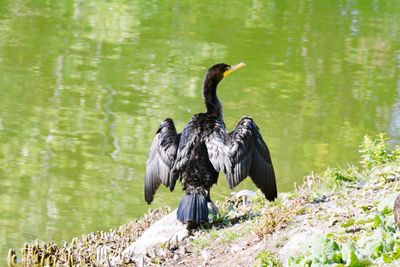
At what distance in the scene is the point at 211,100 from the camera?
9195 millimetres

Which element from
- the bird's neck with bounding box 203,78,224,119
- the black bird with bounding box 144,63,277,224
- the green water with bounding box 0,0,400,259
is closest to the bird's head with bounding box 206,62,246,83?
the bird's neck with bounding box 203,78,224,119

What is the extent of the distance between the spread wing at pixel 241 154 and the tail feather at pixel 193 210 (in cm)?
34

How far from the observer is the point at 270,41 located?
75.0 feet

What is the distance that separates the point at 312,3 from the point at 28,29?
10.2 meters

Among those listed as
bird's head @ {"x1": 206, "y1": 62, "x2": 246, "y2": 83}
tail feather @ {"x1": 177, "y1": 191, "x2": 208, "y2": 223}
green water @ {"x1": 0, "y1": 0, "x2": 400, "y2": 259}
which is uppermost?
bird's head @ {"x1": 206, "y1": 62, "x2": 246, "y2": 83}

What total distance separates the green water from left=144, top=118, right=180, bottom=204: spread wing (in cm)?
213

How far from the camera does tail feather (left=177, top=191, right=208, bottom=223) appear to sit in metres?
Result: 8.02

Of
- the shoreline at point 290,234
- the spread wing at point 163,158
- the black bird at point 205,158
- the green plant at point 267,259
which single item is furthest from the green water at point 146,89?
the green plant at point 267,259

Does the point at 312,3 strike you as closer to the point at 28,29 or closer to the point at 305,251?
the point at 28,29

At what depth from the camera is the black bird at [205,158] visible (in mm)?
8242

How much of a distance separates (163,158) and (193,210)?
0.80 meters

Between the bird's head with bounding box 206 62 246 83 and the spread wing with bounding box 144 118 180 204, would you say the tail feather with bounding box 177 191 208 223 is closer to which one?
the spread wing with bounding box 144 118 180 204

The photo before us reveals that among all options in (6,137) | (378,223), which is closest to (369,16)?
(6,137)

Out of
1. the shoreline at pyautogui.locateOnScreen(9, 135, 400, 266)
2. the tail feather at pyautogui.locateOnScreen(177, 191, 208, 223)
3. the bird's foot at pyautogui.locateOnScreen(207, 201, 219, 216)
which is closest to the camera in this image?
the shoreline at pyautogui.locateOnScreen(9, 135, 400, 266)
